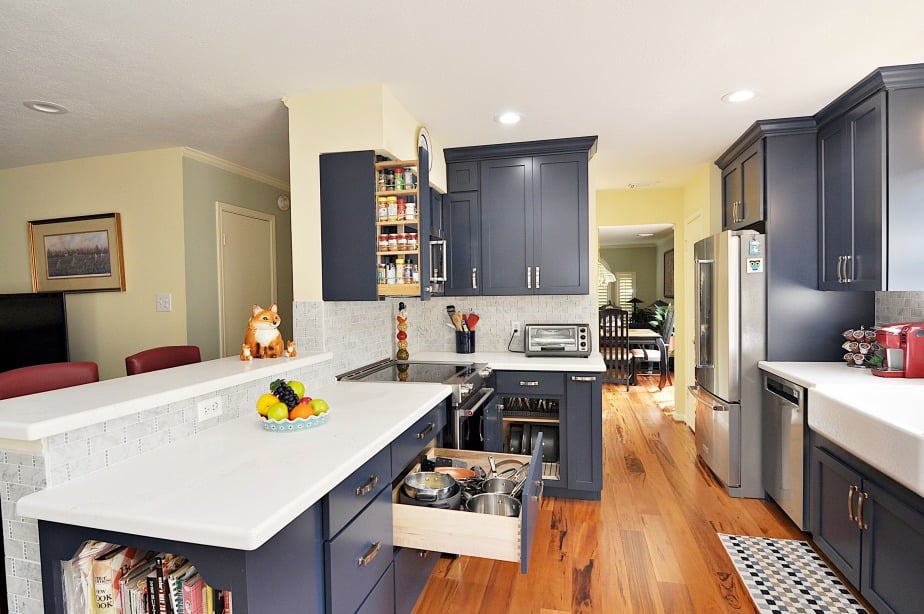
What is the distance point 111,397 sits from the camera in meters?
1.37

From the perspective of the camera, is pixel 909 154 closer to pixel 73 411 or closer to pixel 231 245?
pixel 73 411

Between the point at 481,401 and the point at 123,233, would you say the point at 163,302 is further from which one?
the point at 481,401

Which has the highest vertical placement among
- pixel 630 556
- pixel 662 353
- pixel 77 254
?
pixel 77 254

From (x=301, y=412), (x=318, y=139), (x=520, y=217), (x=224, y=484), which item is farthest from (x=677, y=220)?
(x=224, y=484)

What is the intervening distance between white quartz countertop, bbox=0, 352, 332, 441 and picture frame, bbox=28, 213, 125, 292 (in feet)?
7.07

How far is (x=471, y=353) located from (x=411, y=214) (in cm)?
150

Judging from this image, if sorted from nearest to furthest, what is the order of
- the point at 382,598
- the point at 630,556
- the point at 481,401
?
1. the point at 382,598
2. the point at 630,556
3. the point at 481,401

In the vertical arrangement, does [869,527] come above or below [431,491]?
below

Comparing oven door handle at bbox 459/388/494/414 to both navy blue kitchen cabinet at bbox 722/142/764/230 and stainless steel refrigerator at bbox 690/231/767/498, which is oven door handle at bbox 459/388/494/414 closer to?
stainless steel refrigerator at bbox 690/231/767/498

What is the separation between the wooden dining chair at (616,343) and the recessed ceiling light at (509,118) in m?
4.00

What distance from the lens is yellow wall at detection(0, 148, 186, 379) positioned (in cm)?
334

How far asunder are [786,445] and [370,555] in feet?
8.01

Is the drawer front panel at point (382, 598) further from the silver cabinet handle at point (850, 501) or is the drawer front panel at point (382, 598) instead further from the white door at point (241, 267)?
the white door at point (241, 267)

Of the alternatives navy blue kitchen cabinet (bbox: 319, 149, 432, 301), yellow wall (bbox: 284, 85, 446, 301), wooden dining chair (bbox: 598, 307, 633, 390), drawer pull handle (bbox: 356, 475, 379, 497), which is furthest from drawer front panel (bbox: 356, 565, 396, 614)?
wooden dining chair (bbox: 598, 307, 633, 390)
